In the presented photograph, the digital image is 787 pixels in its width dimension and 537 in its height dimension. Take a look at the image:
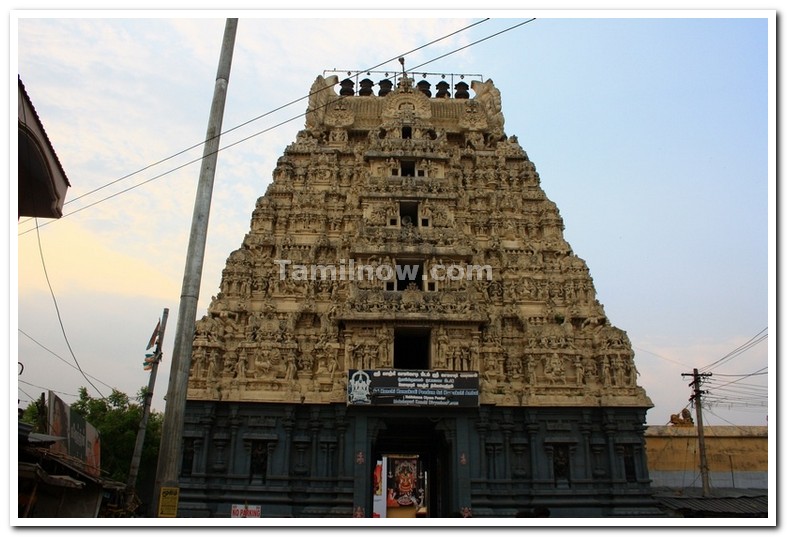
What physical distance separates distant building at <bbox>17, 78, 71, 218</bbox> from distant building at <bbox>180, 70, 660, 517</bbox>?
11658 mm

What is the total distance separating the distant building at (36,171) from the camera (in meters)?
10.9

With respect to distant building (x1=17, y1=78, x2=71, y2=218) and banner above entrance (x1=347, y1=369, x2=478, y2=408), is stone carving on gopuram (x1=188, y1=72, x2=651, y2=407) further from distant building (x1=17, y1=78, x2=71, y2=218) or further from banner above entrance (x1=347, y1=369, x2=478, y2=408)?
distant building (x1=17, y1=78, x2=71, y2=218)

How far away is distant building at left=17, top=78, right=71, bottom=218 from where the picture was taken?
1088cm

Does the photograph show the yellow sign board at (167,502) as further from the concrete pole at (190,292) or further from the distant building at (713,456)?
the distant building at (713,456)

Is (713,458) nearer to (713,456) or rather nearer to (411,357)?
(713,456)

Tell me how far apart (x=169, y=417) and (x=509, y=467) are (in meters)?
15.8

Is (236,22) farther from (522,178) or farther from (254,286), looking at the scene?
(522,178)

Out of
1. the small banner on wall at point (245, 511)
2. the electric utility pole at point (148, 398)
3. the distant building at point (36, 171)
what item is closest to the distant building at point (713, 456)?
the small banner on wall at point (245, 511)

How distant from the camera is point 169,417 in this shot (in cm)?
1043

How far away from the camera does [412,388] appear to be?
2197cm

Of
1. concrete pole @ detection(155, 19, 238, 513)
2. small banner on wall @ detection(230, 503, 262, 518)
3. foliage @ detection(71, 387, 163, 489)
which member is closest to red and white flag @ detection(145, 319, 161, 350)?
small banner on wall @ detection(230, 503, 262, 518)

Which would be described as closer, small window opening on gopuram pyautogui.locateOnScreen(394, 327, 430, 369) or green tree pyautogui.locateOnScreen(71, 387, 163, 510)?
small window opening on gopuram pyautogui.locateOnScreen(394, 327, 430, 369)

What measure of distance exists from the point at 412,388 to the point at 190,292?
12.4m

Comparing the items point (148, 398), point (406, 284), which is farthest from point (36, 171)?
point (406, 284)
